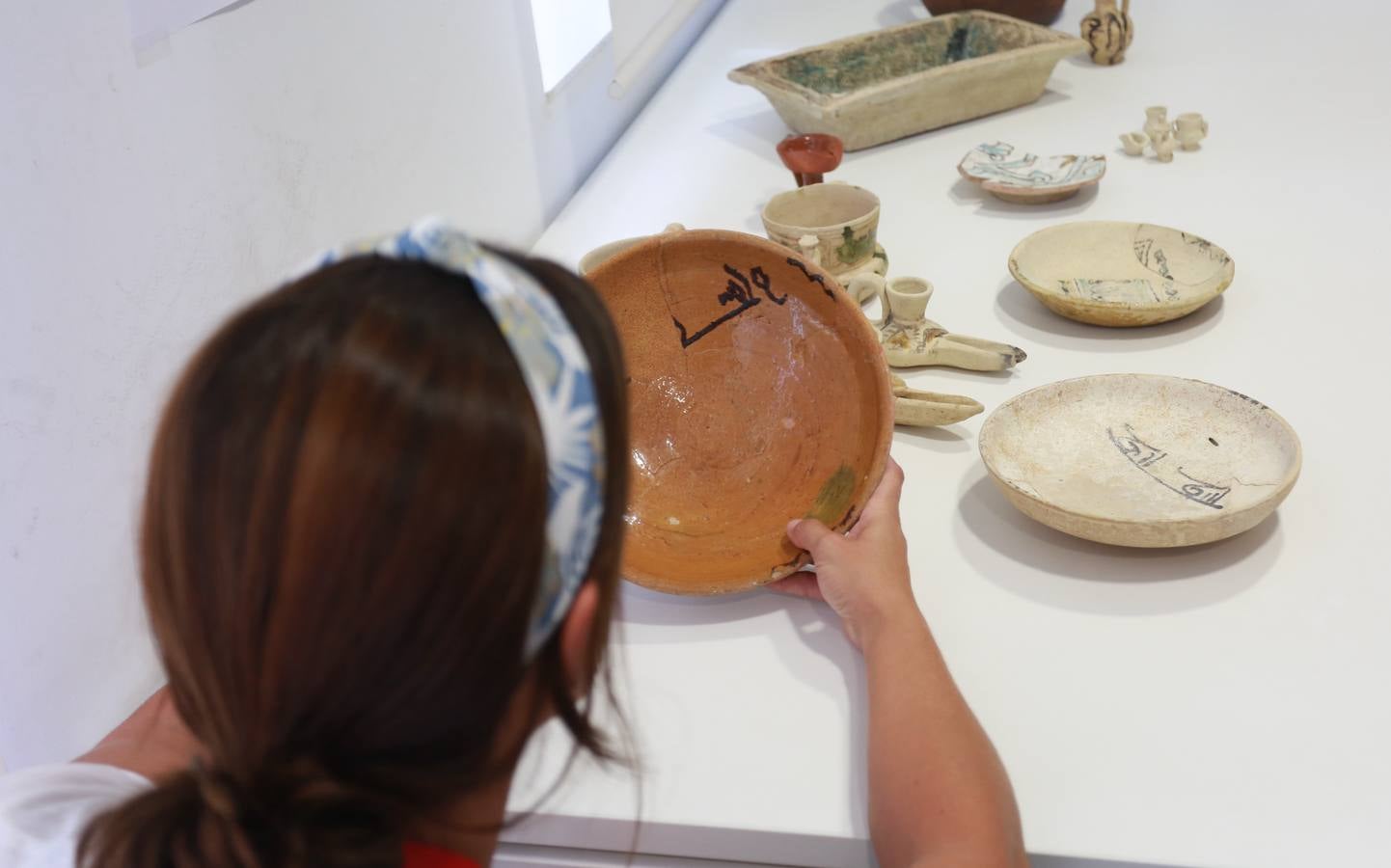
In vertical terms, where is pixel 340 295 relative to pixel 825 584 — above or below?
above

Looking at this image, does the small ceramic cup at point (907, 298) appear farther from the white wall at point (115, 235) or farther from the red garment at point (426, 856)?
the red garment at point (426, 856)

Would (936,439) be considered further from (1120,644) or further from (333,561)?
(333,561)

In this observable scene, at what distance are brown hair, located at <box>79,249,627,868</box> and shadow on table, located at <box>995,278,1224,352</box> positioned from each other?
→ 3.22ft

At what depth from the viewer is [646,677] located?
36.0 inches

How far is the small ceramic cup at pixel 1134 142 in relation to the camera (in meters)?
1.80

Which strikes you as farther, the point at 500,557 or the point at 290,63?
the point at 290,63

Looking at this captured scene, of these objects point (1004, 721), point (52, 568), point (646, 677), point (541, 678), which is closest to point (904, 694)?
point (1004, 721)

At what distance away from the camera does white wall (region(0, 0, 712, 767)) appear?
81 centimetres

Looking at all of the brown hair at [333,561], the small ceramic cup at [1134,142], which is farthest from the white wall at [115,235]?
the small ceramic cup at [1134,142]

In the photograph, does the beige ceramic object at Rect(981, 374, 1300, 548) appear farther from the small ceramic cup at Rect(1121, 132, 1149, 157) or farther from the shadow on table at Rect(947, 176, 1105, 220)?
the small ceramic cup at Rect(1121, 132, 1149, 157)

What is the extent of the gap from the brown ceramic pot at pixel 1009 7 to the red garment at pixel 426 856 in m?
2.12

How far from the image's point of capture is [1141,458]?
106cm

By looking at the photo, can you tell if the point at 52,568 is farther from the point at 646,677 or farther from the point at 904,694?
the point at 904,694

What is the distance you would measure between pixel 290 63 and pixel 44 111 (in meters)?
0.32
